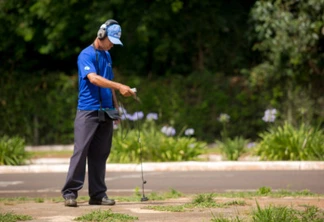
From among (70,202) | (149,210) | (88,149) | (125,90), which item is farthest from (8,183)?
(149,210)

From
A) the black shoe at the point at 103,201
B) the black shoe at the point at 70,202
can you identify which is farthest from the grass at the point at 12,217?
the black shoe at the point at 103,201

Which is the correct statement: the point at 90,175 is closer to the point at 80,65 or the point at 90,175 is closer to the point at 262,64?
the point at 80,65

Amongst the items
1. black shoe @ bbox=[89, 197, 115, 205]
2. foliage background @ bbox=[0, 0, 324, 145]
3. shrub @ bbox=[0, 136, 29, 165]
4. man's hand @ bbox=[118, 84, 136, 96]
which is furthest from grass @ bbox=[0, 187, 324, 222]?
foliage background @ bbox=[0, 0, 324, 145]

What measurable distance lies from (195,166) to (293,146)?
207 centimetres

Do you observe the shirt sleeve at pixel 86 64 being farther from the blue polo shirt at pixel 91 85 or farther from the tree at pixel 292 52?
the tree at pixel 292 52

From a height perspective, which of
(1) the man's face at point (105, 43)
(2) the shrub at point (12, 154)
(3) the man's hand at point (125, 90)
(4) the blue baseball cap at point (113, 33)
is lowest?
(2) the shrub at point (12, 154)

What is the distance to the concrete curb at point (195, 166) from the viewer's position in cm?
1700

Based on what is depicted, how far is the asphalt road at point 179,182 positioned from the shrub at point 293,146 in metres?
1.47

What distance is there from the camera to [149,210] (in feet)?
31.2

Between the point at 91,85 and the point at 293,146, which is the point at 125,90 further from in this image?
the point at 293,146

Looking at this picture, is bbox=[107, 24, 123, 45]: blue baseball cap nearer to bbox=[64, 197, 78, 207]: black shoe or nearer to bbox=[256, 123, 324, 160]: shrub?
bbox=[64, 197, 78, 207]: black shoe

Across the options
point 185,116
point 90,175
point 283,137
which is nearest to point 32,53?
point 185,116

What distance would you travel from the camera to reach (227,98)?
945 inches

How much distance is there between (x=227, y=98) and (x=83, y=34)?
15.0 ft
